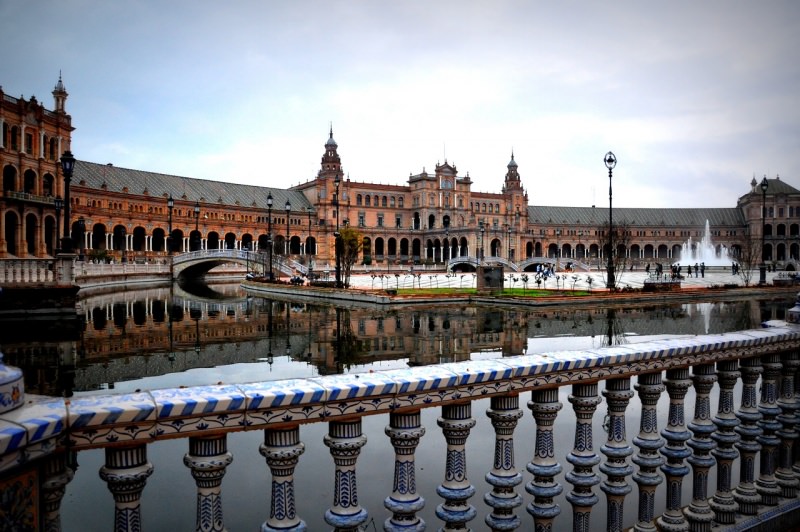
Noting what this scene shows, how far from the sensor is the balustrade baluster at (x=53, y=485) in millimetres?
2809

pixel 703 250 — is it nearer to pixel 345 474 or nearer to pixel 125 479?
pixel 345 474

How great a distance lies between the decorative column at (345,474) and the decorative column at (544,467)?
4.44 ft

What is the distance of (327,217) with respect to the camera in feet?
342

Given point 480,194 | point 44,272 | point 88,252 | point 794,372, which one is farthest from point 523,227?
point 794,372

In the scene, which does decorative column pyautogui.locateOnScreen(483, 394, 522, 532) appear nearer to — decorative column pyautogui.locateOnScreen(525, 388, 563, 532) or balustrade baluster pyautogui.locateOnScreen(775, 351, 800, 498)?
decorative column pyautogui.locateOnScreen(525, 388, 563, 532)

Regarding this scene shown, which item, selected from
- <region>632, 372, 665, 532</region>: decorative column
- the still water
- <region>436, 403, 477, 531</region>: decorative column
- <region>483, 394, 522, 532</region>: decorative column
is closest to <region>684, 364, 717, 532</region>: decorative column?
<region>632, 372, 665, 532</region>: decorative column

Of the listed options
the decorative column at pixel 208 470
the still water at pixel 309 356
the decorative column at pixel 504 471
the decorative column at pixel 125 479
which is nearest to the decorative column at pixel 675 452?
the still water at pixel 309 356

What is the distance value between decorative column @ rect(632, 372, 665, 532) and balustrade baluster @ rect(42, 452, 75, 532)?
3.91 m

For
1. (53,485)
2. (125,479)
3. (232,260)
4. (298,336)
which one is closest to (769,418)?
(125,479)

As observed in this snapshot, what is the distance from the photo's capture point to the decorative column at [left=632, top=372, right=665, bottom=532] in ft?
15.5

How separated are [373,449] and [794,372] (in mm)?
4374

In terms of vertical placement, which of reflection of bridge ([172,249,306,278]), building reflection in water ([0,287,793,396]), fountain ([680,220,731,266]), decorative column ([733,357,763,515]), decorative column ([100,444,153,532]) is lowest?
building reflection in water ([0,287,793,396])

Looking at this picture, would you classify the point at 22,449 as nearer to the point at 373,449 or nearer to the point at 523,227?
the point at 373,449

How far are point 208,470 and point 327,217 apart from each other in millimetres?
102124
